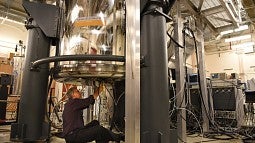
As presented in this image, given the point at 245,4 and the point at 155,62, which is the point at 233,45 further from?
the point at 155,62

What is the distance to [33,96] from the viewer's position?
6.00ft

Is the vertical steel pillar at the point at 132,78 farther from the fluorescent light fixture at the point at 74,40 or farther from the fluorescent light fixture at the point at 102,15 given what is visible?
the fluorescent light fixture at the point at 74,40

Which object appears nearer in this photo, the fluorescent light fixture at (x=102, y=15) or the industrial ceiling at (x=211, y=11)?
the fluorescent light fixture at (x=102, y=15)

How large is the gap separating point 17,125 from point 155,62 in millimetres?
1275

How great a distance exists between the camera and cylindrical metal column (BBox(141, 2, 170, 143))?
1362 millimetres

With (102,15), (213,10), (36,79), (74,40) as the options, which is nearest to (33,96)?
(36,79)

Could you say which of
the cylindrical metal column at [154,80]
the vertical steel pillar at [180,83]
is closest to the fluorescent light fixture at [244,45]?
the vertical steel pillar at [180,83]

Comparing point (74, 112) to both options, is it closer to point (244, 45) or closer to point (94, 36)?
point (94, 36)

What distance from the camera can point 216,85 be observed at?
13.5ft

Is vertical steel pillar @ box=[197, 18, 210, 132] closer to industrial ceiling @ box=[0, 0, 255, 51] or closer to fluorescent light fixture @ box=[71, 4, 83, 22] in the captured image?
industrial ceiling @ box=[0, 0, 255, 51]

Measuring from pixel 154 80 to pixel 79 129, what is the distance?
99cm

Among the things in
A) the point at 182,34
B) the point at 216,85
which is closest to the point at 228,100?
A: the point at 216,85

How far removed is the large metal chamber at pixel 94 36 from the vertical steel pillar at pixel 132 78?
0.32 m

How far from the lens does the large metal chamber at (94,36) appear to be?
1.63 meters
